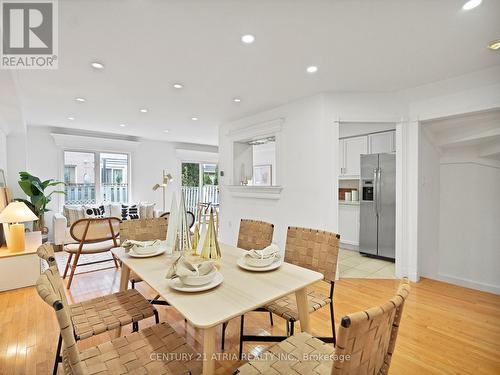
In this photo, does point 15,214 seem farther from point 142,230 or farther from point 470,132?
point 470,132

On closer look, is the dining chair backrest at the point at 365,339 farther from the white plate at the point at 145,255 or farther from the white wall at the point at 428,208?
the white wall at the point at 428,208

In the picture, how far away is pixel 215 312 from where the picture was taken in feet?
3.37

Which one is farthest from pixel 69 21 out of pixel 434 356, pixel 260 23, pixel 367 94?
pixel 434 356

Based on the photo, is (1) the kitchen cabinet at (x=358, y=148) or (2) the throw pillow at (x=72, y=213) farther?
(2) the throw pillow at (x=72, y=213)

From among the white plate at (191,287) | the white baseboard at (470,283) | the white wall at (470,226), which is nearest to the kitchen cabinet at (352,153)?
the white wall at (470,226)

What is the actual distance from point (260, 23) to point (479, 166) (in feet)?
11.0

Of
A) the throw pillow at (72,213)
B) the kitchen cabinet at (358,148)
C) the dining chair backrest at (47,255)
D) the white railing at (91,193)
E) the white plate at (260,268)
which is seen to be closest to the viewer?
the dining chair backrest at (47,255)

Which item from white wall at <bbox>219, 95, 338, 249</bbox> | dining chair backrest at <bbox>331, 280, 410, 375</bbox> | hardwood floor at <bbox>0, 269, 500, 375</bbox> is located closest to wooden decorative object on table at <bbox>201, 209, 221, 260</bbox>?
hardwood floor at <bbox>0, 269, 500, 375</bbox>

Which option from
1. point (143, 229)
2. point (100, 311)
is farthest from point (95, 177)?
point (100, 311)

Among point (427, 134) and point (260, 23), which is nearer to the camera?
point (260, 23)

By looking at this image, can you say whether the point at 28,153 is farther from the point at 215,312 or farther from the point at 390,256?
the point at 390,256

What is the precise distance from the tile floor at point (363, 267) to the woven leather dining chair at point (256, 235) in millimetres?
1807

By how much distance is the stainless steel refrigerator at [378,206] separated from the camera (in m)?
3.98

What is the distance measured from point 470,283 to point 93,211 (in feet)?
21.3
